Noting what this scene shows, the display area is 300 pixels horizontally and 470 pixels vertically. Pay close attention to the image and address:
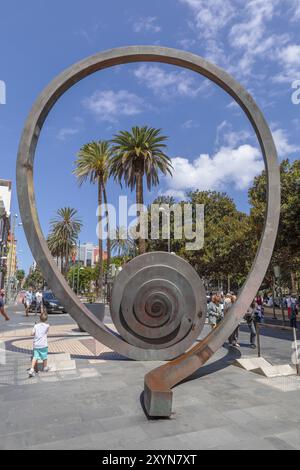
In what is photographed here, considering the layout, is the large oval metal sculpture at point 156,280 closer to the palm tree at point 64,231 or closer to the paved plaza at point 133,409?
the paved plaza at point 133,409

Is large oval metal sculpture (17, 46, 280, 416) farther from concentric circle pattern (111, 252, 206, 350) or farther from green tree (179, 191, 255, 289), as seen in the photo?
green tree (179, 191, 255, 289)

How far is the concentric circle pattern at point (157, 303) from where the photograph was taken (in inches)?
377

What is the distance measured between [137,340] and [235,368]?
242 centimetres

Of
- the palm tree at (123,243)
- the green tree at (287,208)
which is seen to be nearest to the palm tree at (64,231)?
the palm tree at (123,243)

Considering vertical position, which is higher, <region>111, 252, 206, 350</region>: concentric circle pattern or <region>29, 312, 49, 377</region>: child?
<region>111, 252, 206, 350</region>: concentric circle pattern

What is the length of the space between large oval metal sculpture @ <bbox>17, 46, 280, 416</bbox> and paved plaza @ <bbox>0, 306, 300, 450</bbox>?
581mm

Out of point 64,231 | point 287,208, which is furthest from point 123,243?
point 287,208

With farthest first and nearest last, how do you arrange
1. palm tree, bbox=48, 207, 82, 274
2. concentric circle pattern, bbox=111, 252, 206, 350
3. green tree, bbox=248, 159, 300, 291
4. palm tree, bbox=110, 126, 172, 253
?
palm tree, bbox=48, 207, 82, 274 < palm tree, bbox=110, 126, 172, 253 < green tree, bbox=248, 159, 300, 291 < concentric circle pattern, bbox=111, 252, 206, 350

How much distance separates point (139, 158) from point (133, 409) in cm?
2544

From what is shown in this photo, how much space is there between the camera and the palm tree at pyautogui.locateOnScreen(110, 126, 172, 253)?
29625mm

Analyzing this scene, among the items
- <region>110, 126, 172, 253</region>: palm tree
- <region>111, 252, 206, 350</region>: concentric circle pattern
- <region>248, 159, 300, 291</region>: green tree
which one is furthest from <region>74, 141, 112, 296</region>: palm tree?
<region>111, 252, 206, 350</region>: concentric circle pattern

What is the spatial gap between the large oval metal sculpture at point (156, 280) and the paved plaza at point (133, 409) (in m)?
0.58

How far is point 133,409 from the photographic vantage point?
6.18 m
